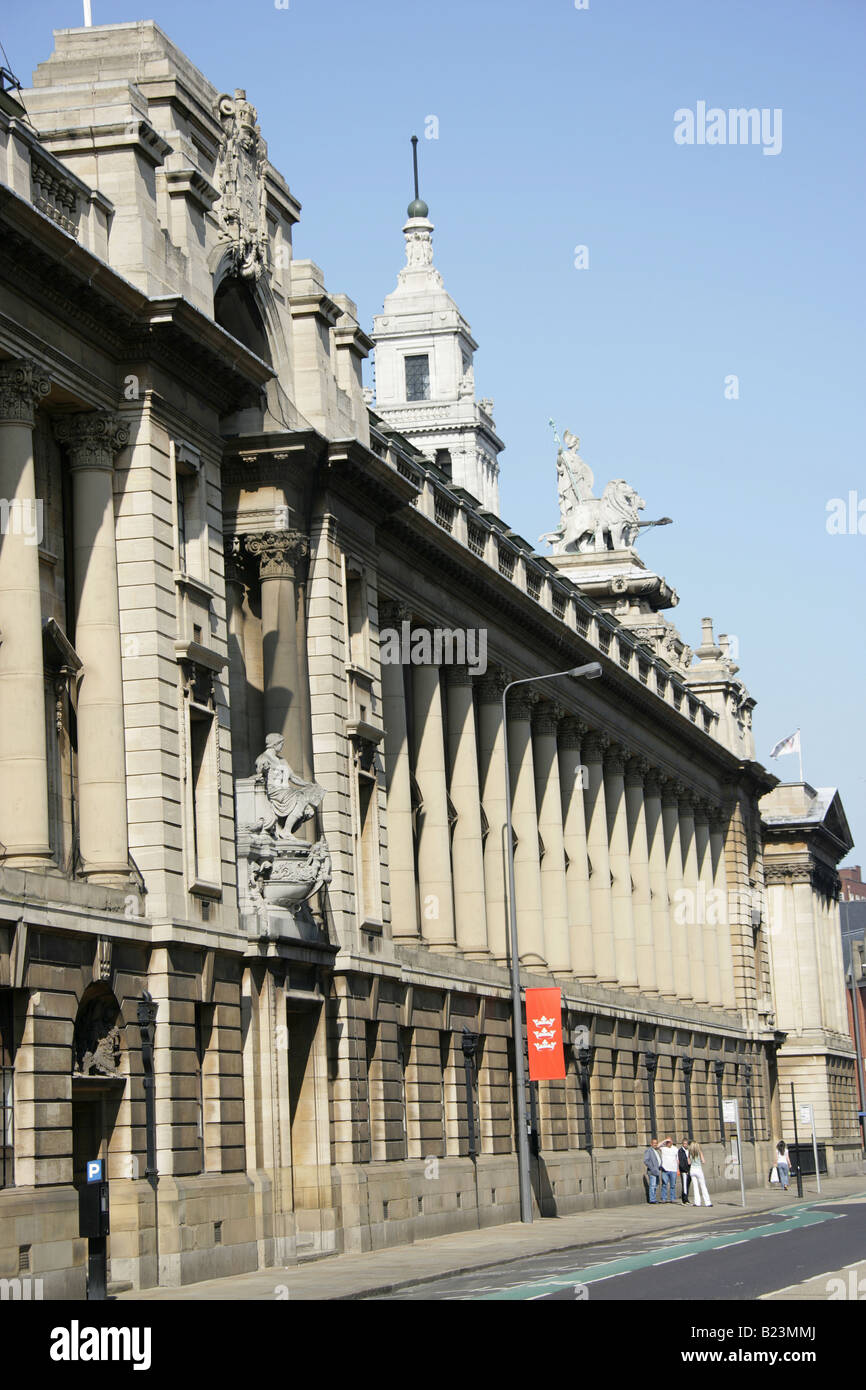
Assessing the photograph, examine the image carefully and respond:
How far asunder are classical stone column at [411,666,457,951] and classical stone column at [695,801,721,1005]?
3643cm

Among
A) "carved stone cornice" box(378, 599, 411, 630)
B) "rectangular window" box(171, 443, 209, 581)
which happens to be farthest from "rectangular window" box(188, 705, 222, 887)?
"carved stone cornice" box(378, 599, 411, 630)

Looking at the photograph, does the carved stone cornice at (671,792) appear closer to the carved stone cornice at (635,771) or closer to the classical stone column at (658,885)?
the classical stone column at (658,885)

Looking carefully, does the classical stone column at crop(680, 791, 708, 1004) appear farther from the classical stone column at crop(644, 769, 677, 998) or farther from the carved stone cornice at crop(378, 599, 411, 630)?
the carved stone cornice at crop(378, 599, 411, 630)

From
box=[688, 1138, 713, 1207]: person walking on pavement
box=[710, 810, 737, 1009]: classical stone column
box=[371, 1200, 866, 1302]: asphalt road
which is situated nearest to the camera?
box=[371, 1200, 866, 1302]: asphalt road

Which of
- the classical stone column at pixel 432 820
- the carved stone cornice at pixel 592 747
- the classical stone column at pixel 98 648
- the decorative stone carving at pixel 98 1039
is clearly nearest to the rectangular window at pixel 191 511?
the classical stone column at pixel 98 648

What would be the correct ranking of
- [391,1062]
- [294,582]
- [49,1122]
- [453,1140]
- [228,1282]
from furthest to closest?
[453,1140], [391,1062], [294,582], [228,1282], [49,1122]

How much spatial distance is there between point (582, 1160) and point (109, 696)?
34.8m

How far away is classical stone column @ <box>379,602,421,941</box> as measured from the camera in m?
54.1

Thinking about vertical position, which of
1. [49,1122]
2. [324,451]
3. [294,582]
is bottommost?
[49,1122]

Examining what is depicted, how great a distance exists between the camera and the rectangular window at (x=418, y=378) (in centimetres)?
15388

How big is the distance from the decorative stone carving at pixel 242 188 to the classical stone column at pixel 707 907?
52246 mm

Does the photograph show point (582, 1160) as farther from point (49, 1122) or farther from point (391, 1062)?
point (49, 1122)
